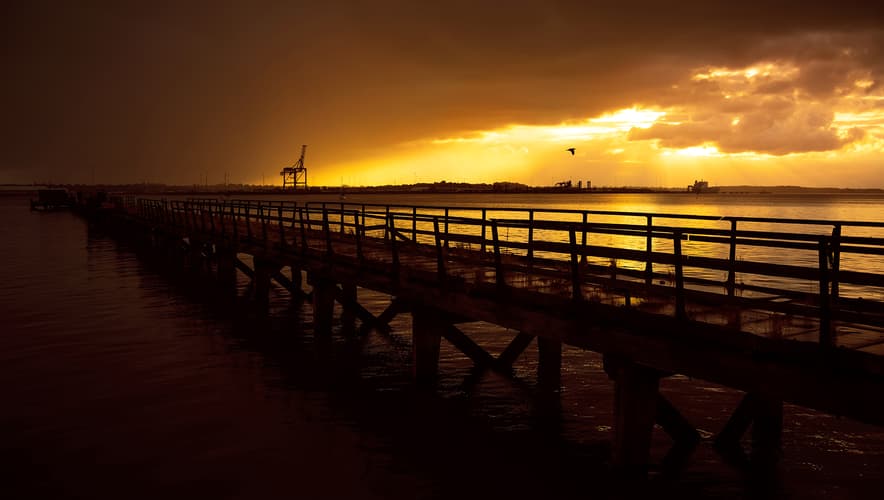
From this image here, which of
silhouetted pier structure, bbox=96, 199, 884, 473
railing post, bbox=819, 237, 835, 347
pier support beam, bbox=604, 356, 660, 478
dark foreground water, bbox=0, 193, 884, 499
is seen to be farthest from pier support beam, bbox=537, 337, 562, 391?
railing post, bbox=819, 237, 835, 347

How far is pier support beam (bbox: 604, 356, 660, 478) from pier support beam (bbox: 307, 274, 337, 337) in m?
10.4

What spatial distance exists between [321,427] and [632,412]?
5556mm

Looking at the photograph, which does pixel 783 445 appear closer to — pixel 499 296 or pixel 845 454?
pixel 845 454

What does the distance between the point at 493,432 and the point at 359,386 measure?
12.0 ft

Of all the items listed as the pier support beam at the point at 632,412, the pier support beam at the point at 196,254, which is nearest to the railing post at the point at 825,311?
the pier support beam at the point at 632,412

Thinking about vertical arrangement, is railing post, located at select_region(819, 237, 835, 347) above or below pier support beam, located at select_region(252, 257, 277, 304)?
above

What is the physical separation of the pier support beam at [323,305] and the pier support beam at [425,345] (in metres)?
5.16

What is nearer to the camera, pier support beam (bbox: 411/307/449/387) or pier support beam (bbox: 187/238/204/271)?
pier support beam (bbox: 411/307/449/387)

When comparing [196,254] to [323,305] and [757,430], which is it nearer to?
[323,305]

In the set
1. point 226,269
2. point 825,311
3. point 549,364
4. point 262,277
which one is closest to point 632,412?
point 825,311

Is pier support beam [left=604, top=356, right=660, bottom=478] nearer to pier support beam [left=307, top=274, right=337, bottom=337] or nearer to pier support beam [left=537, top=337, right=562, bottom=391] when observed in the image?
pier support beam [left=537, top=337, right=562, bottom=391]

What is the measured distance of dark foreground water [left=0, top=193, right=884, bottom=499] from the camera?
29.9 ft

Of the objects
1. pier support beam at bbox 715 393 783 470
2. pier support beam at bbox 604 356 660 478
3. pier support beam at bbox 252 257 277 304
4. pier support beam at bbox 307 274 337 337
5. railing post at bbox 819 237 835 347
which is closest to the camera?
railing post at bbox 819 237 835 347

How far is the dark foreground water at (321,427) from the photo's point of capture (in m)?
9.10
